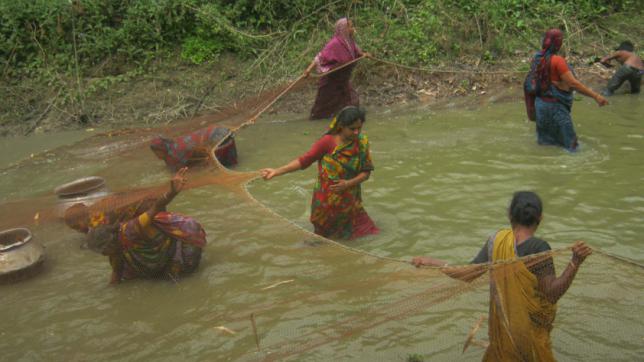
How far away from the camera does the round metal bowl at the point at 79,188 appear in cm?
521

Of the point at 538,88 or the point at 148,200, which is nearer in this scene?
the point at 148,200

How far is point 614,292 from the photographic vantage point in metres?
4.14


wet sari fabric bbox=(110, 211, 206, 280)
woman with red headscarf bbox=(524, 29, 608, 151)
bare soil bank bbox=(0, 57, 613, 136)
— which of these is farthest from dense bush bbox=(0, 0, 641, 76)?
wet sari fabric bbox=(110, 211, 206, 280)

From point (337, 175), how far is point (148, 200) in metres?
1.48

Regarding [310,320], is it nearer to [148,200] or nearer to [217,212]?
[148,200]

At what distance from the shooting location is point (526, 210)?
282 cm

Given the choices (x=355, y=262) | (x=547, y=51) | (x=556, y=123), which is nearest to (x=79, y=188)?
(x=355, y=262)

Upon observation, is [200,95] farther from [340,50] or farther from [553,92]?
[553,92]

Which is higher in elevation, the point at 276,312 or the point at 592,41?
the point at 592,41

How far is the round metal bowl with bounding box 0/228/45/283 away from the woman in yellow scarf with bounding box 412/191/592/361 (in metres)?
3.63

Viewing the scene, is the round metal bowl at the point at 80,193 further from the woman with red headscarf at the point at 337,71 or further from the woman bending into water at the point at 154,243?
the woman with red headscarf at the point at 337,71

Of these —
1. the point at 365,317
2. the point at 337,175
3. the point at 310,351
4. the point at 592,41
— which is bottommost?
the point at 310,351

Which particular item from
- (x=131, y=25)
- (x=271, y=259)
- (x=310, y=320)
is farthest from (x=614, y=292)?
(x=131, y=25)

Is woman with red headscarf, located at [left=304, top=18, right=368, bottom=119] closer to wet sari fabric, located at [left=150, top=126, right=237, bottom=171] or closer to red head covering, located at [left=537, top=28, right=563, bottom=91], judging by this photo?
wet sari fabric, located at [left=150, top=126, right=237, bottom=171]
